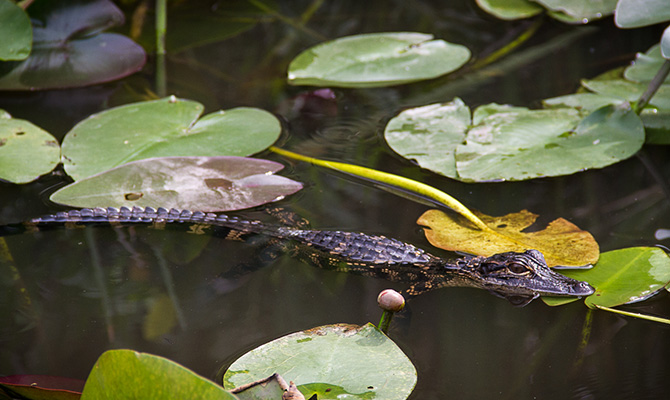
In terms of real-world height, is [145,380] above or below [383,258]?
above

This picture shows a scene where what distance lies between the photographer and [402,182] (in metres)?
2.75

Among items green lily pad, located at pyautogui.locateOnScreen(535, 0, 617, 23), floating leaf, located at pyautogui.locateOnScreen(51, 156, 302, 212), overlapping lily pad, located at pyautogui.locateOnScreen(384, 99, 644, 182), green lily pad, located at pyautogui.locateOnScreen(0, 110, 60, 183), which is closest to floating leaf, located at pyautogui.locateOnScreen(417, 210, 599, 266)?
overlapping lily pad, located at pyautogui.locateOnScreen(384, 99, 644, 182)

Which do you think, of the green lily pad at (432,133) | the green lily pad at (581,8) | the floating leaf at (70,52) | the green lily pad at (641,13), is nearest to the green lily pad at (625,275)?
the green lily pad at (432,133)

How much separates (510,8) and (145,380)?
4189 millimetres

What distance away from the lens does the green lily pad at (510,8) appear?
4480 mm

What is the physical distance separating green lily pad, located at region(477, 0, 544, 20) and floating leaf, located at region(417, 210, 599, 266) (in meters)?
2.41

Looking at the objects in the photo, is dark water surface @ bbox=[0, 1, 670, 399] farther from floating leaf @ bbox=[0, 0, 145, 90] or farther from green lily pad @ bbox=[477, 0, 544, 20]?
green lily pad @ bbox=[477, 0, 544, 20]

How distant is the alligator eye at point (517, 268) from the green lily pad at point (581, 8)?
2.77 m

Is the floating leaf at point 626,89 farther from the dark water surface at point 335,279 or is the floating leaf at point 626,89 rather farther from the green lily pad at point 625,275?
the green lily pad at point 625,275

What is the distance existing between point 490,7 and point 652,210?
2521 mm

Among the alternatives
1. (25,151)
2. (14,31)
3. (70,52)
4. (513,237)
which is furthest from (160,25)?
(513,237)

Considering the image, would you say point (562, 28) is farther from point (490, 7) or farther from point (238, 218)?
point (238, 218)

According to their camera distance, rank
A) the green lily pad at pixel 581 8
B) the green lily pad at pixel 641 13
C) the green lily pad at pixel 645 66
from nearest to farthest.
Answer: the green lily pad at pixel 641 13 → the green lily pad at pixel 645 66 → the green lily pad at pixel 581 8

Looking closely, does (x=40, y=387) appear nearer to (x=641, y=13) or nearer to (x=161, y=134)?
(x=161, y=134)
